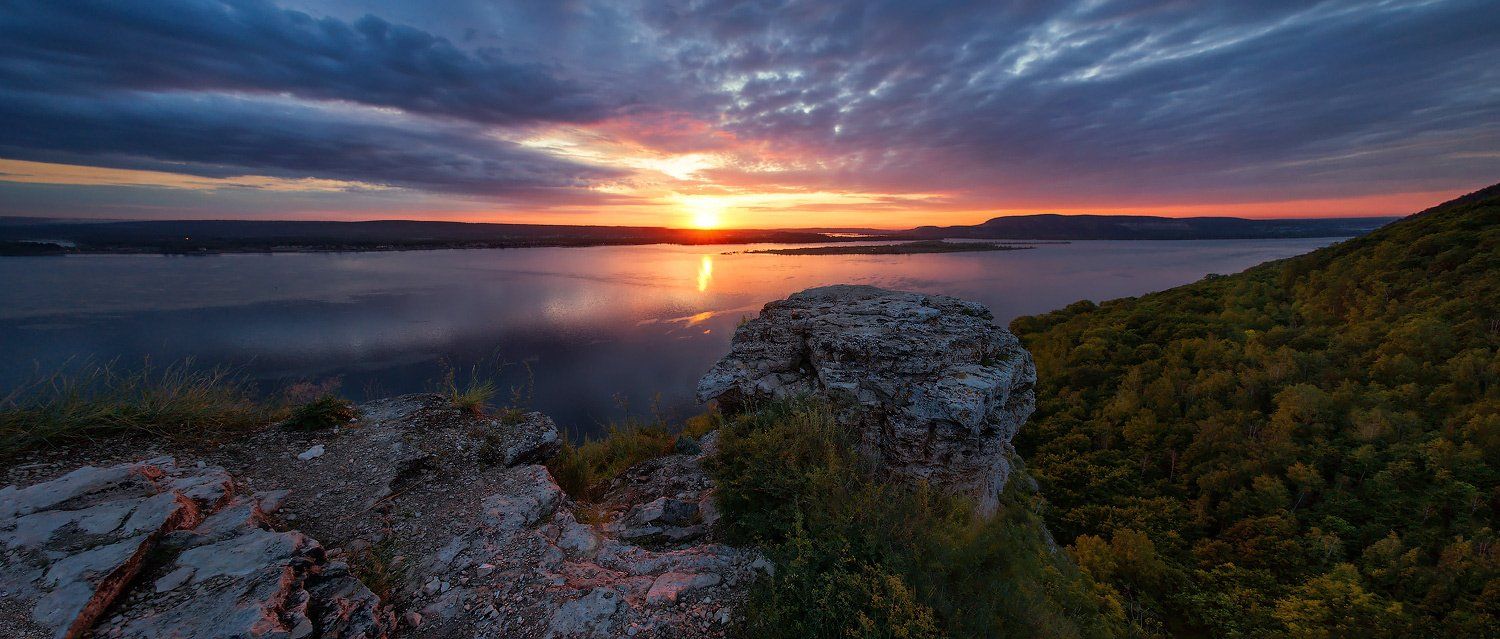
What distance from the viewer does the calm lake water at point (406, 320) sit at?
15719mm

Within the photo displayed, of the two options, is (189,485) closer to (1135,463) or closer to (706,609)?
(706,609)

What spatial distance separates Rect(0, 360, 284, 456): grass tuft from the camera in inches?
174

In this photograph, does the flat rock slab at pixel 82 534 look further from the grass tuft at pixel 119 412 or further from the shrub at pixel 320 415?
the shrub at pixel 320 415

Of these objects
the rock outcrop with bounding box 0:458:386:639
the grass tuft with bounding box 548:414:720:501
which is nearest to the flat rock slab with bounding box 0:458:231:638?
the rock outcrop with bounding box 0:458:386:639

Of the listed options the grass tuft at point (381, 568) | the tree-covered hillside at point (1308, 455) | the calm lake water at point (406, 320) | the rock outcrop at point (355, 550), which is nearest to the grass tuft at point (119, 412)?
the rock outcrop at point (355, 550)

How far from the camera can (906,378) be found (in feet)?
20.0

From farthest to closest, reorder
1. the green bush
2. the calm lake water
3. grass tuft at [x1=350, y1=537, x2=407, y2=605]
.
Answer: the calm lake water → grass tuft at [x1=350, y1=537, x2=407, y2=605] → the green bush

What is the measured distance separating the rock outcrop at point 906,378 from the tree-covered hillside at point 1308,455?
9.85 meters

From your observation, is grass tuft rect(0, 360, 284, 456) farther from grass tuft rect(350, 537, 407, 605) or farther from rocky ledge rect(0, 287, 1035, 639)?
grass tuft rect(350, 537, 407, 605)

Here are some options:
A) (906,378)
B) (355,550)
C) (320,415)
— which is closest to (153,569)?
(355,550)

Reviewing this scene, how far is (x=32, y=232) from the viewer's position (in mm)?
40562

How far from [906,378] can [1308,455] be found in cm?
1868

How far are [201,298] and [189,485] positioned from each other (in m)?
29.4

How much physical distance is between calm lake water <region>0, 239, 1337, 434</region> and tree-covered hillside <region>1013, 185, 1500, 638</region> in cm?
1297
